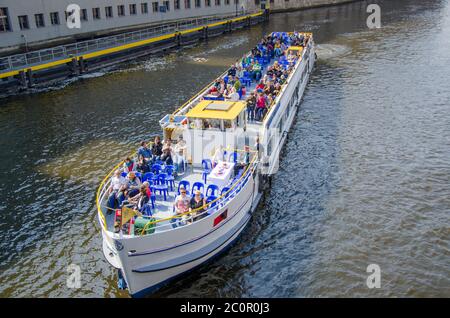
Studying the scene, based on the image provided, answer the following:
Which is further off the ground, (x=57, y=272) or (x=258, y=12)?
(x=258, y=12)

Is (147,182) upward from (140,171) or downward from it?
upward

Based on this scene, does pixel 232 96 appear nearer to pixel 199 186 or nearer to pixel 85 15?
pixel 199 186

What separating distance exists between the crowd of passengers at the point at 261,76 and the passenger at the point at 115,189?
10.0 metres

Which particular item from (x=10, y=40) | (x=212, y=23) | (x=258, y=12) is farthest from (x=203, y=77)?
(x=258, y=12)

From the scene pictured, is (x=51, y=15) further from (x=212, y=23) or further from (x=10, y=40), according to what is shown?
(x=212, y=23)

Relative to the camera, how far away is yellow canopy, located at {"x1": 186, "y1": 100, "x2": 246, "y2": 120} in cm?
2198

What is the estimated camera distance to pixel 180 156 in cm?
2175

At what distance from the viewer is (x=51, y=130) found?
33.6 metres

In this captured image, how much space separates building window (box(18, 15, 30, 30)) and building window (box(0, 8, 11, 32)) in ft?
5.57

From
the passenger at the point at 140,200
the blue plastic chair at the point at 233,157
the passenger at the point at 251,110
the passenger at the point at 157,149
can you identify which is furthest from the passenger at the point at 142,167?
the passenger at the point at 251,110

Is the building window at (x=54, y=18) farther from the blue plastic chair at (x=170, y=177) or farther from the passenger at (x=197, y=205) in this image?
the passenger at (x=197, y=205)

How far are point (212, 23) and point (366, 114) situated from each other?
142 ft

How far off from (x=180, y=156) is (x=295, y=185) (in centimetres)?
730

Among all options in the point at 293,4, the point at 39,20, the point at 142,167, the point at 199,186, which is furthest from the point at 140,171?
the point at 293,4
